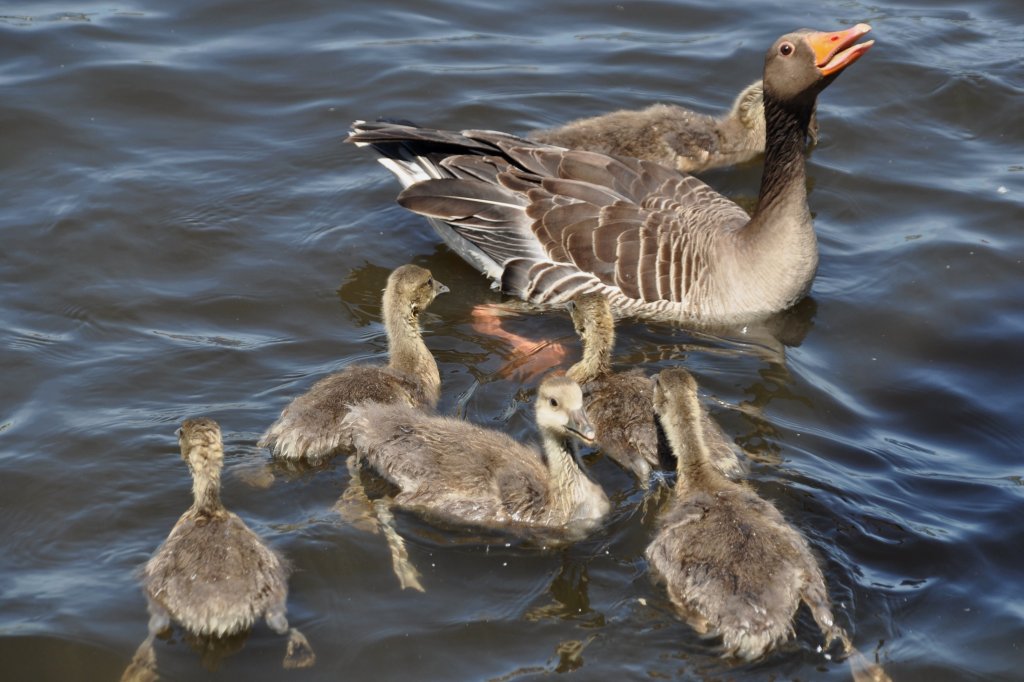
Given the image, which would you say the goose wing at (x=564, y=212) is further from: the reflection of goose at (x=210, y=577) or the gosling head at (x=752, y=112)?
the reflection of goose at (x=210, y=577)

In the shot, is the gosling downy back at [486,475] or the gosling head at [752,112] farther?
the gosling head at [752,112]

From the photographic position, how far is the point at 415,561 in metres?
7.58

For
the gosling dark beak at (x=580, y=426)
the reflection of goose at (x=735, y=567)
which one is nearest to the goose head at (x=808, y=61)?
the reflection of goose at (x=735, y=567)

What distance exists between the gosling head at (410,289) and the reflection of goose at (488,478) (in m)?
1.52

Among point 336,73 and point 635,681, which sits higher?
point 336,73

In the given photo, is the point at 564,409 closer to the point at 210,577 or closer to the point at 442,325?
the point at 210,577

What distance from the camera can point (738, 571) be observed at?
22.3 ft

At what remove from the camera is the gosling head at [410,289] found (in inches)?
365

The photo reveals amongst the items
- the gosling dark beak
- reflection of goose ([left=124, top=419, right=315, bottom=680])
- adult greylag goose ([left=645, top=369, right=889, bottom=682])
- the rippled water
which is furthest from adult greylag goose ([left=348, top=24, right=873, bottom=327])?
reflection of goose ([left=124, top=419, right=315, bottom=680])

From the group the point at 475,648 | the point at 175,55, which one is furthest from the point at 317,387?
the point at 175,55

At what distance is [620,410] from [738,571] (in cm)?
193

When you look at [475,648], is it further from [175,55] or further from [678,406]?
[175,55]

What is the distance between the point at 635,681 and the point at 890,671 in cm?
141

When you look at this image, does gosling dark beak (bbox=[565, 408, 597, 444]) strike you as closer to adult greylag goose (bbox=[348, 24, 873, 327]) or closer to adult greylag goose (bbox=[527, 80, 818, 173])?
adult greylag goose (bbox=[348, 24, 873, 327])
